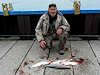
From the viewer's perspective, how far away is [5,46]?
4.63 m

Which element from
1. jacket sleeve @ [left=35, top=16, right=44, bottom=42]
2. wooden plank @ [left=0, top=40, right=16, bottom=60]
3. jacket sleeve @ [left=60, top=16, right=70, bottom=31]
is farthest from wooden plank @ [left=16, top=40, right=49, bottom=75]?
jacket sleeve @ [left=60, top=16, right=70, bottom=31]

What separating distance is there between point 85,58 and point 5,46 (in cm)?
247

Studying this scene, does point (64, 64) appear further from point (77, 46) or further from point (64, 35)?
point (77, 46)

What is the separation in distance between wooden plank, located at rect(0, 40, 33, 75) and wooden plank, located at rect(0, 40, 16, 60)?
0.13 m

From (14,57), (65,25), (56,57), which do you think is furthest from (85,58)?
(14,57)

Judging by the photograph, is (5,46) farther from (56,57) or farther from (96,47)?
(96,47)

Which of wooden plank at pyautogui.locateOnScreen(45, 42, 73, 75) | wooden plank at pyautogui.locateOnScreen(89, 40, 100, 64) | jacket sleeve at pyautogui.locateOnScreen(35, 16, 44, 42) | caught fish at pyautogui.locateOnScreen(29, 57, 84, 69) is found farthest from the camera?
wooden plank at pyautogui.locateOnScreen(89, 40, 100, 64)

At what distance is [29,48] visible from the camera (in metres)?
4.41

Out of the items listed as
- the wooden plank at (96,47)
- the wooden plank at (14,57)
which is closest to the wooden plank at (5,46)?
the wooden plank at (14,57)

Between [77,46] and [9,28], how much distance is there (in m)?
2.46

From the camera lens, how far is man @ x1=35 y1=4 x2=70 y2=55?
3.79 meters

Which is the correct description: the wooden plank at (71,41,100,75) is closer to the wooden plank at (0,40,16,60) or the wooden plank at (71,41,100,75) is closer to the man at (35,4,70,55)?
the man at (35,4,70,55)

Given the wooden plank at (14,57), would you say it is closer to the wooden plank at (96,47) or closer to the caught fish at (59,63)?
the caught fish at (59,63)

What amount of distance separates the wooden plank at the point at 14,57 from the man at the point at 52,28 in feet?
2.40
